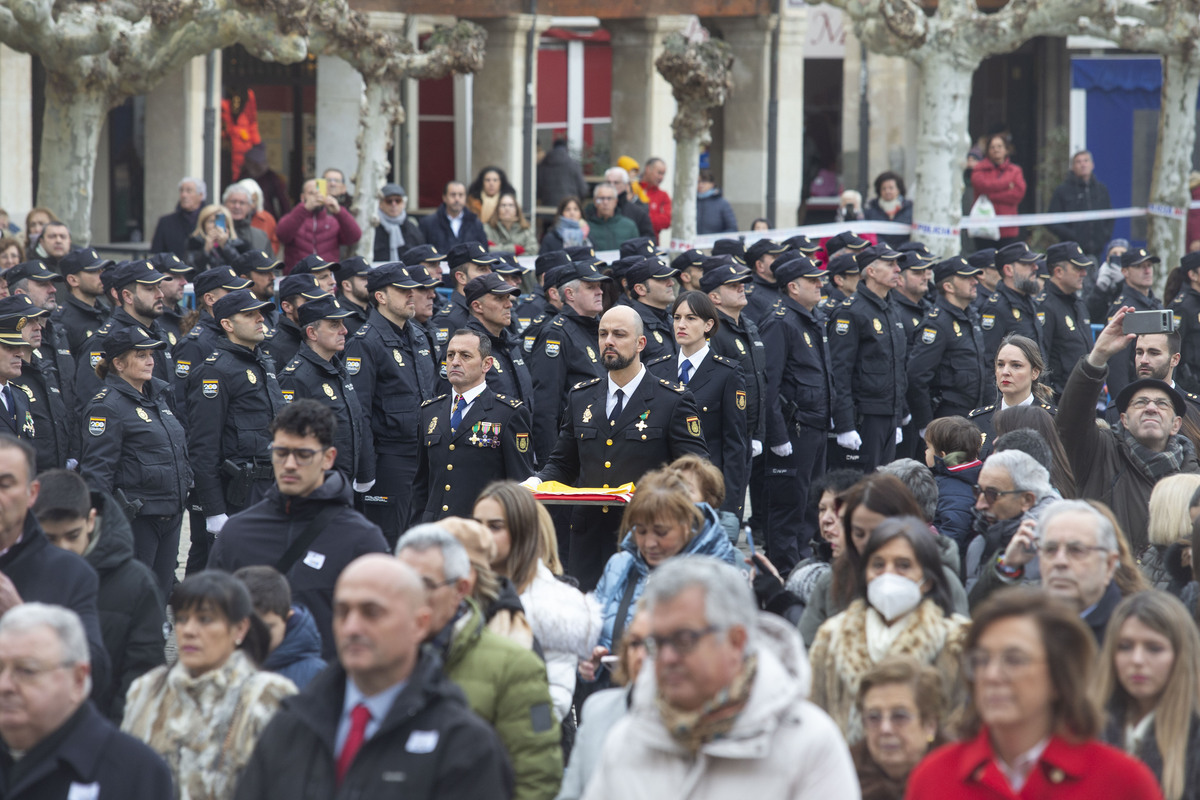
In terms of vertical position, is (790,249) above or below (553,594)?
above

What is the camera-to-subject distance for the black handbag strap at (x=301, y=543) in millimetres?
6469

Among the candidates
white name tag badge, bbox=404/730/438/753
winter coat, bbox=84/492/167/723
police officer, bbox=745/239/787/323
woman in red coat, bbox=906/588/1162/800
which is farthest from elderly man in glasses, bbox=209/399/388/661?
police officer, bbox=745/239/787/323

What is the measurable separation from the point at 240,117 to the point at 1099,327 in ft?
42.4

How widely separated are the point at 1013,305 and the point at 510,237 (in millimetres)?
6131

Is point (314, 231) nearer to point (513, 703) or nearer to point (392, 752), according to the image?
point (513, 703)

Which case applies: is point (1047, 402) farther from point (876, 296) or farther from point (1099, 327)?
point (1099, 327)

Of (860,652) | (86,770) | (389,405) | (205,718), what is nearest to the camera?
(86,770)

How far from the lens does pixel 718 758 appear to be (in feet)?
12.6

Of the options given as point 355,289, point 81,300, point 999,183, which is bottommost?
point 81,300

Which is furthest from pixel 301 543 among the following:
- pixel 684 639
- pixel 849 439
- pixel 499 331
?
pixel 849 439

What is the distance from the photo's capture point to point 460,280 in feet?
45.4

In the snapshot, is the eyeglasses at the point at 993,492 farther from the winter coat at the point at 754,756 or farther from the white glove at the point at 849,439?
the white glove at the point at 849,439

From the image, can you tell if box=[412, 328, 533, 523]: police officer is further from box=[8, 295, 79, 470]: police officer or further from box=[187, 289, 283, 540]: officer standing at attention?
box=[8, 295, 79, 470]: police officer

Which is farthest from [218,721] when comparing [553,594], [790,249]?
[790,249]
